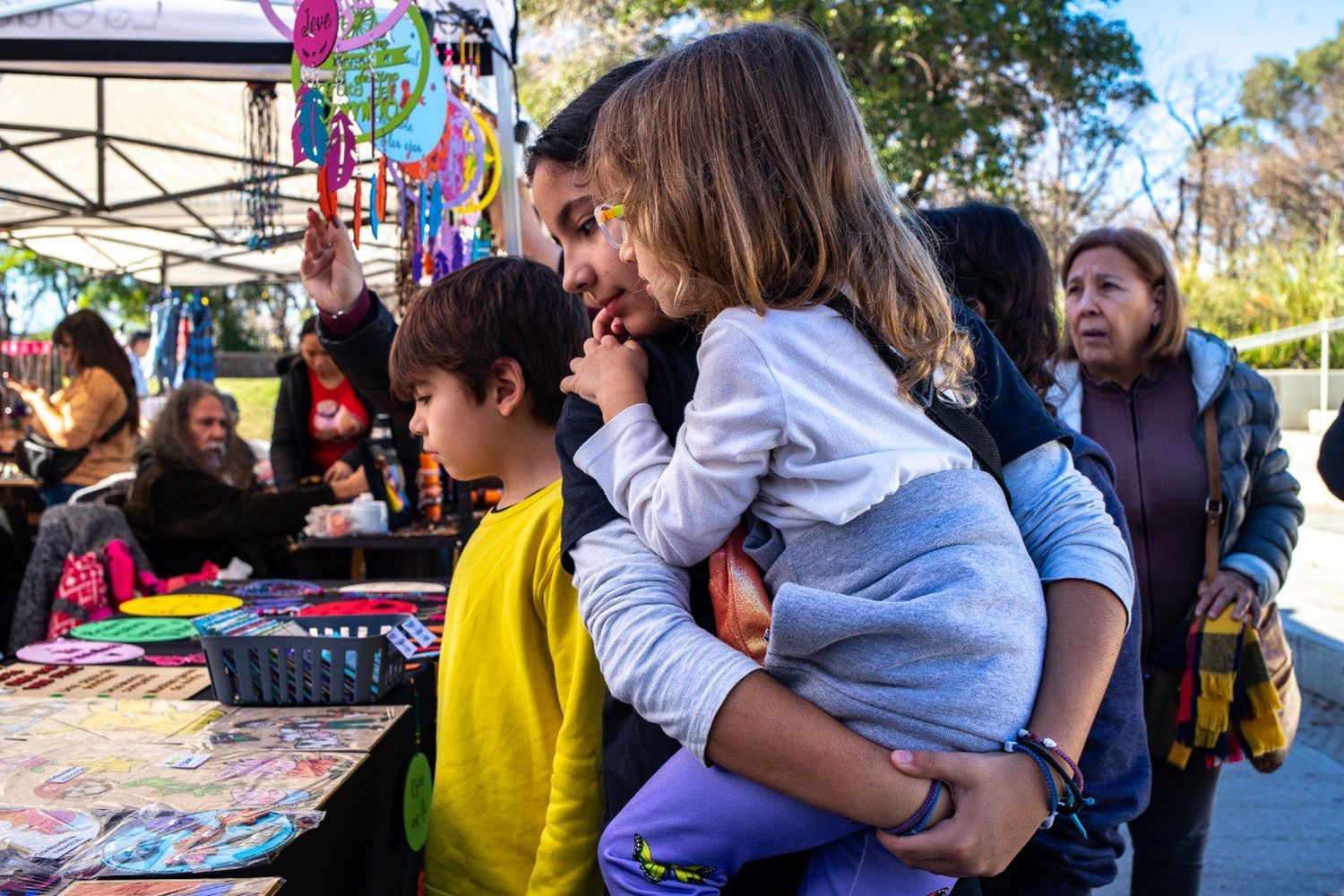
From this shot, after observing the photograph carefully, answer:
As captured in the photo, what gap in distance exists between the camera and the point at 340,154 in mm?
1956

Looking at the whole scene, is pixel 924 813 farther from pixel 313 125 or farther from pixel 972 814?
pixel 313 125

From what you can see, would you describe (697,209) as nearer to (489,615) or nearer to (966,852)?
(966,852)

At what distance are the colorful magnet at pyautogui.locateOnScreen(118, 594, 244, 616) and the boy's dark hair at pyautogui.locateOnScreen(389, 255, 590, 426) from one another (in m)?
1.09

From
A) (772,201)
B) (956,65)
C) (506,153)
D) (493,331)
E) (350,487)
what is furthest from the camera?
(956,65)

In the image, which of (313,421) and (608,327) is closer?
(608,327)

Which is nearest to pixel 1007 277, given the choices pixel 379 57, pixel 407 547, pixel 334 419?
pixel 379 57

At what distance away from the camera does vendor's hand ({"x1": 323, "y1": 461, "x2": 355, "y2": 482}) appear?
15.8 ft

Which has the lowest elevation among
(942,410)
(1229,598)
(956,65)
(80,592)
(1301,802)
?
(1301,802)

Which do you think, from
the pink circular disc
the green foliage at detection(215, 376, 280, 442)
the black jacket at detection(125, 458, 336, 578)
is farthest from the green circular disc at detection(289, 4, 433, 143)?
the green foliage at detection(215, 376, 280, 442)

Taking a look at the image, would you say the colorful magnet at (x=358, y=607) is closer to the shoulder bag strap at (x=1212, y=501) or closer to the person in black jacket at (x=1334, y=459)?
the shoulder bag strap at (x=1212, y=501)

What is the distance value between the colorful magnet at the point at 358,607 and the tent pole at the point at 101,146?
4004 millimetres

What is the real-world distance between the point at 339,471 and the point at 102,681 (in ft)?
9.87

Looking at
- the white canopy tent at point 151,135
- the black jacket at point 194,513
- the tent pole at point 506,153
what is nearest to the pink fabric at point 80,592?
the black jacket at point 194,513

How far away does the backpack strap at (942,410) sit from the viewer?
3.60ft
